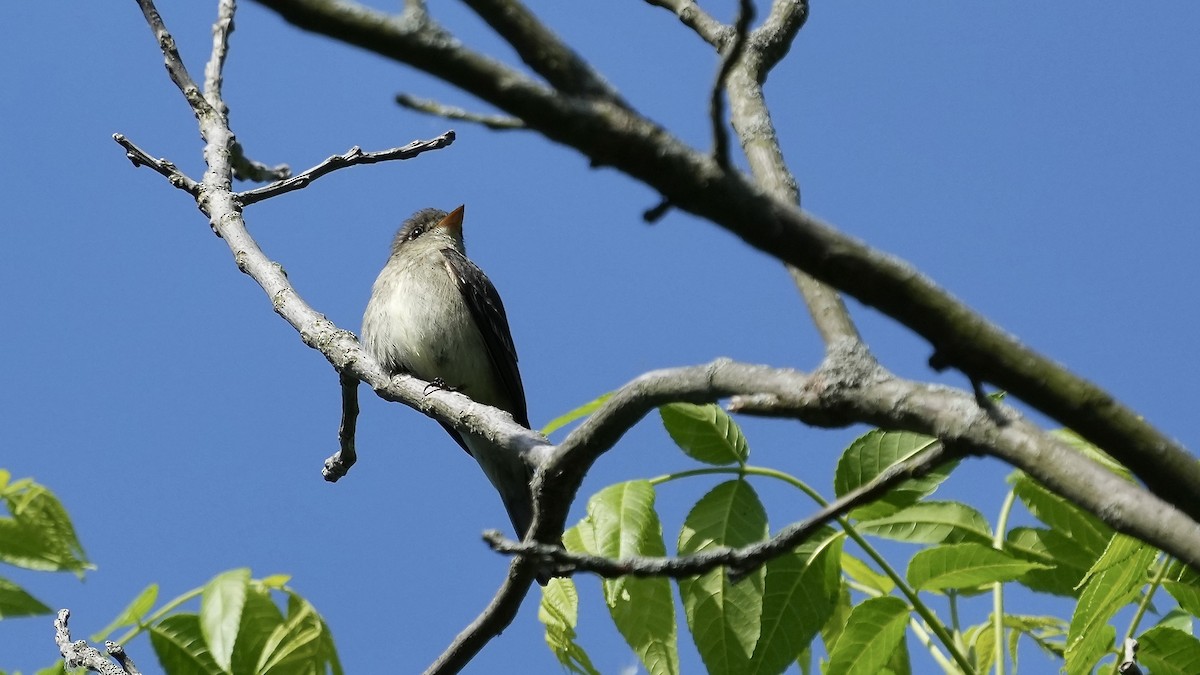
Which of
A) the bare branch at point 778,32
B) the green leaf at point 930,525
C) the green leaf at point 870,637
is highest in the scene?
the bare branch at point 778,32

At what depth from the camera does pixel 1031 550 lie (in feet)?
11.1

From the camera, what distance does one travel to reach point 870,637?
306 centimetres

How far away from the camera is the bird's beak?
9.87 meters

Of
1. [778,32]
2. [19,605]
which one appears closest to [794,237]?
[778,32]

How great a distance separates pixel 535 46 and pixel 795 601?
183 cm

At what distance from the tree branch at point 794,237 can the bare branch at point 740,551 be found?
0.35 m

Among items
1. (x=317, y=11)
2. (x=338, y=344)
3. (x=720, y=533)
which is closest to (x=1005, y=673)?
(x=720, y=533)

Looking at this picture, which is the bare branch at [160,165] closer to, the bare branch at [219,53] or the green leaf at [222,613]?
the bare branch at [219,53]

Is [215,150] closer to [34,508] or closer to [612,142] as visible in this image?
[34,508]

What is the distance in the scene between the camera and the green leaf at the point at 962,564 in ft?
9.91

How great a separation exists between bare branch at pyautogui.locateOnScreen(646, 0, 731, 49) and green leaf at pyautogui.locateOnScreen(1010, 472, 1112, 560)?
5.66ft

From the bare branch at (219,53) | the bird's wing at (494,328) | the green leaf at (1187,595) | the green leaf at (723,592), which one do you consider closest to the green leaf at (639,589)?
the green leaf at (723,592)

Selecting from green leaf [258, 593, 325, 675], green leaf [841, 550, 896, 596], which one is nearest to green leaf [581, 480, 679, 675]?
green leaf [841, 550, 896, 596]

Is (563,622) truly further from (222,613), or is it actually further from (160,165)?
(160,165)
